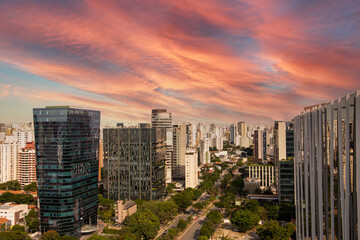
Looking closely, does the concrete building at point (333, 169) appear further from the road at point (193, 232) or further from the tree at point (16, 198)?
the tree at point (16, 198)

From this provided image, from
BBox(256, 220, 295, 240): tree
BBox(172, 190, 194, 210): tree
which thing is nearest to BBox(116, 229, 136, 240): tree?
BBox(256, 220, 295, 240): tree

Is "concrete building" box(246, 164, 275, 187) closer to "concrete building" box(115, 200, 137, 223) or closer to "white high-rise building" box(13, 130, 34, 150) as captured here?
"concrete building" box(115, 200, 137, 223)

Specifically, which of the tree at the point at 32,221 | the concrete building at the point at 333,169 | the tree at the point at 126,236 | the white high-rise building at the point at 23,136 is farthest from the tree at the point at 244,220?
the white high-rise building at the point at 23,136

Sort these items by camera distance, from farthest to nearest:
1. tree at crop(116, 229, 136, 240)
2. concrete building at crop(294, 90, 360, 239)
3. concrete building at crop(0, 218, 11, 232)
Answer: concrete building at crop(0, 218, 11, 232) → tree at crop(116, 229, 136, 240) → concrete building at crop(294, 90, 360, 239)

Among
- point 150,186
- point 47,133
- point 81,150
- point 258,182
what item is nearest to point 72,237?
point 81,150

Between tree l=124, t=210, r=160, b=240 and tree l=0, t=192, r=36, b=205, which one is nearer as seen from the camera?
tree l=124, t=210, r=160, b=240

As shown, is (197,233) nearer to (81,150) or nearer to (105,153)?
(81,150)

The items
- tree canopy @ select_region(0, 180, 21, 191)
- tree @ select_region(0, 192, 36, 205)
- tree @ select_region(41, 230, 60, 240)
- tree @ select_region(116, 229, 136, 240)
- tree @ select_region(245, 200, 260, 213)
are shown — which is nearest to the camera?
tree @ select_region(116, 229, 136, 240)
